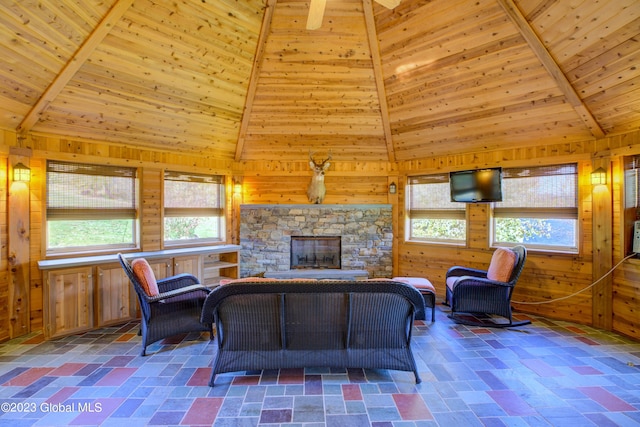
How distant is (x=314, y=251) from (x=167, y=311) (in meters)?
3.29

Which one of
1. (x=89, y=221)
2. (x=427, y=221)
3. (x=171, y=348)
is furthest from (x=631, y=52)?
(x=89, y=221)

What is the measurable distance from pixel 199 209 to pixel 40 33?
10.7 ft

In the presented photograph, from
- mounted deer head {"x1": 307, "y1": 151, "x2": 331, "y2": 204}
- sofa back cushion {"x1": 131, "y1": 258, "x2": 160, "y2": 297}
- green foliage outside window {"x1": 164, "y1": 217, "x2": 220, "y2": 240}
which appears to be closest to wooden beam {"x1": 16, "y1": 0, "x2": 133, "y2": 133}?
green foliage outside window {"x1": 164, "y1": 217, "x2": 220, "y2": 240}

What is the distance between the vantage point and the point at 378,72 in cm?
491

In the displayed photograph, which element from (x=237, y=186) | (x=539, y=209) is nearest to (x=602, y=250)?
(x=539, y=209)

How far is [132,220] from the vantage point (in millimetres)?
5074

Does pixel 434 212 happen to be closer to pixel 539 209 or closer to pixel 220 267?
pixel 539 209

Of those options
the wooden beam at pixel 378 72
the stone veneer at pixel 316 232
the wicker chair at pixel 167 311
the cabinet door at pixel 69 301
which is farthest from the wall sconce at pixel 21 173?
the wooden beam at pixel 378 72

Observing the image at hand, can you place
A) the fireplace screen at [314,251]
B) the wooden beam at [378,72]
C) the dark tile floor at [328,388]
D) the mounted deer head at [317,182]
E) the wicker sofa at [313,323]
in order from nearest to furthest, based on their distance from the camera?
the dark tile floor at [328,388] → the wicker sofa at [313,323] → the wooden beam at [378,72] → the mounted deer head at [317,182] → the fireplace screen at [314,251]

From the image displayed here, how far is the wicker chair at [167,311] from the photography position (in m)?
3.37

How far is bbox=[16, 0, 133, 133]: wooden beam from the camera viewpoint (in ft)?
11.3

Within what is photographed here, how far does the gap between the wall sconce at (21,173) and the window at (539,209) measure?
265 inches

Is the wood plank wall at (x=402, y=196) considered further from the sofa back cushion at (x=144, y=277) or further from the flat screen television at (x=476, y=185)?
the sofa back cushion at (x=144, y=277)

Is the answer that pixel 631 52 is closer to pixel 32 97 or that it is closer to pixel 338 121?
pixel 338 121
